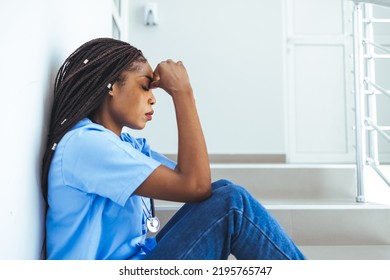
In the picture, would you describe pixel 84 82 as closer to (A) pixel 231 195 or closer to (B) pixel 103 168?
(B) pixel 103 168

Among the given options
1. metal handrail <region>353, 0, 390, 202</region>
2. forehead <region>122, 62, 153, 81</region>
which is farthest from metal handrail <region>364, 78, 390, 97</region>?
forehead <region>122, 62, 153, 81</region>

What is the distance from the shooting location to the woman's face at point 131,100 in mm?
974

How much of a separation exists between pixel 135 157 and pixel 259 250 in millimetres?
340

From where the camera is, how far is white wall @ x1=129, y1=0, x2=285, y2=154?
344 cm

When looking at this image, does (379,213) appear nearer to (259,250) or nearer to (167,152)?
(259,250)

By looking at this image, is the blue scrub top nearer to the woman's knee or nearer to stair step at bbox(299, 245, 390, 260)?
the woman's knee

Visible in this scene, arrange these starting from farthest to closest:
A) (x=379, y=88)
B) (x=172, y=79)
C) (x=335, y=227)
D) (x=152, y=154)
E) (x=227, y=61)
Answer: (x=227, y=61), (x=379, y=88), (x=335, y=227), (x=152, y=154), (x=172, y=79)

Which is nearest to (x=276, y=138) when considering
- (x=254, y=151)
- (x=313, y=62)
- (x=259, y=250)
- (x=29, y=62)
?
(x=254, y=151)

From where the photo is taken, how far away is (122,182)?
0.81 meters

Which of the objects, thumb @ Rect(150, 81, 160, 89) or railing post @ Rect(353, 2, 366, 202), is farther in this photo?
railing post @ Rect(353, 2, 366, 202)

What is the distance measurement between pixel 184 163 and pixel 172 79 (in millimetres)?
A: 224

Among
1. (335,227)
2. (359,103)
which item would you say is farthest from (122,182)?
(359,103)

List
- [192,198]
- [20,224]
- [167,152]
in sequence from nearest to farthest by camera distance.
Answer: [20,224], [192,198], [167,152]
